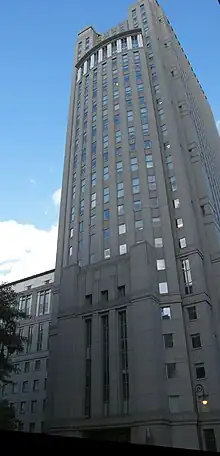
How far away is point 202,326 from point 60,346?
53.0ft

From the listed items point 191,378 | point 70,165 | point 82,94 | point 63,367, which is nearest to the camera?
point 191,378

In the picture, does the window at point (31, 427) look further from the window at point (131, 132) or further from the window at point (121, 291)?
the window at point (131, 132)

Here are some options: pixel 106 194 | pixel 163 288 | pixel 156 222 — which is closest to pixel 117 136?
pixel 106 194

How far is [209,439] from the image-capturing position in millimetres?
34219

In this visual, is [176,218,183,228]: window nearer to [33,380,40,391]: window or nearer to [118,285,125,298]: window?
[118,285,125,298]: window

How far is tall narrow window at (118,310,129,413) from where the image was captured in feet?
122

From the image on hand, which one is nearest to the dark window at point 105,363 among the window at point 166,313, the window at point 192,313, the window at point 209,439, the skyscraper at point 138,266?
the skyscraper at point 138,266

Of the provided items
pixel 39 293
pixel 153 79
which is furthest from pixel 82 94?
pixel 39 293

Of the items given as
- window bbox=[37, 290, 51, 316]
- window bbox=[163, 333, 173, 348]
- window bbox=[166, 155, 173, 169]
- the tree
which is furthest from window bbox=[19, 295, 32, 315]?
window bbox=[166, 155, 173, 169]

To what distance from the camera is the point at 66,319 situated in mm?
44969

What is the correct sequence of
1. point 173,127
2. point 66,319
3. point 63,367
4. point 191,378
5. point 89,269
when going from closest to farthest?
point 191,378 → point 63,367 → point 66,319 → point 89,269 → point 173,127

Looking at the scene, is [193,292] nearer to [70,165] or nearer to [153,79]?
[70,165]

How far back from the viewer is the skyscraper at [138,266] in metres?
36.3

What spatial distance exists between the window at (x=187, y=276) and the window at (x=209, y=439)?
45.4 ft
